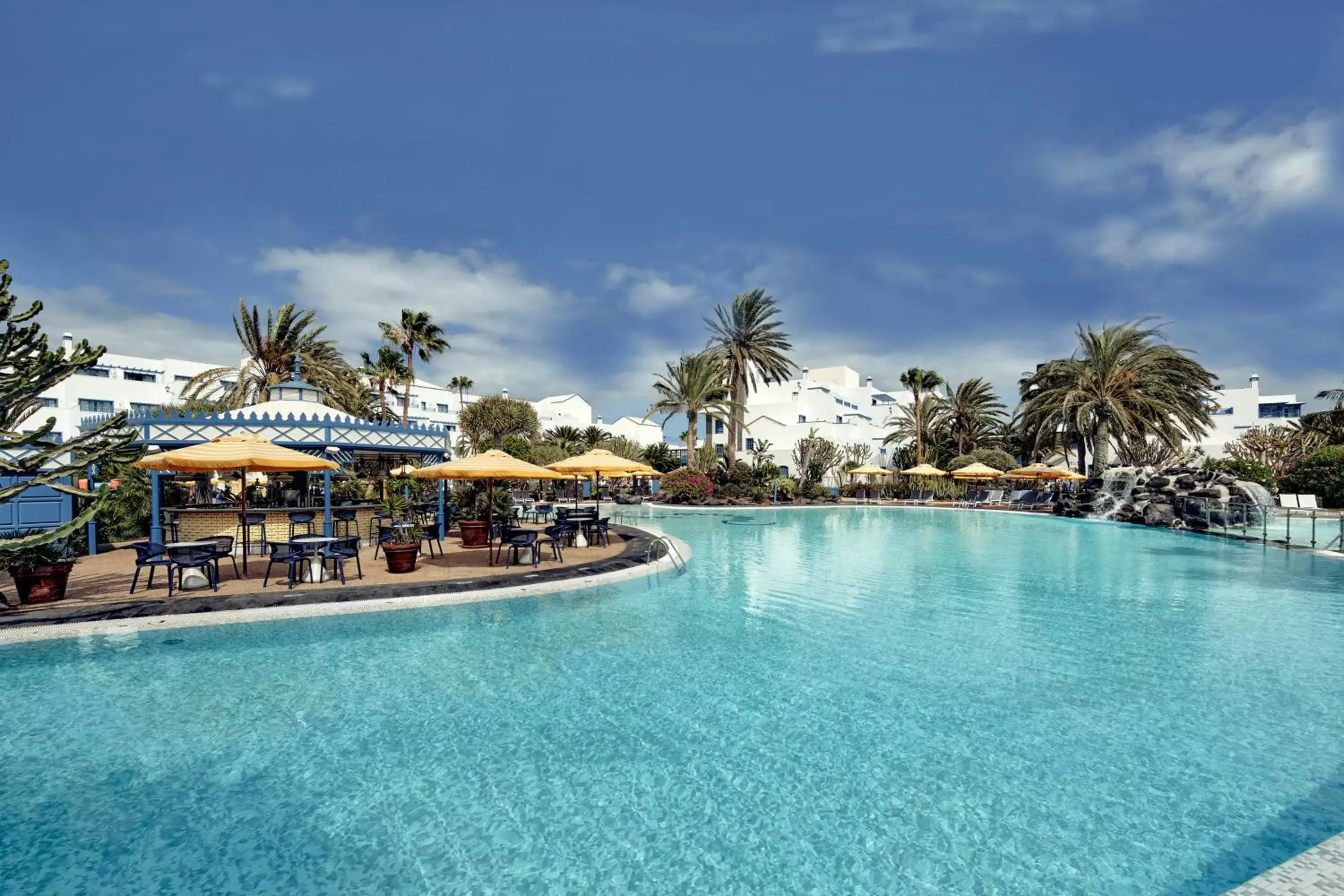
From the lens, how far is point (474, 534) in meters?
16.7

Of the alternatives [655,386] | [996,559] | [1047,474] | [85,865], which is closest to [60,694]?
[85,865]

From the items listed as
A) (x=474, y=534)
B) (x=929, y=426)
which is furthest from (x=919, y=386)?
(x=474, y=534)

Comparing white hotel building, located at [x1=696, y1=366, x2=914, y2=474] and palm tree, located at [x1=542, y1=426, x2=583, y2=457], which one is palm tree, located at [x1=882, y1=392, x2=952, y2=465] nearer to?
white hotel building, located at [x1=696, y1=366, x2=914, y2=474]

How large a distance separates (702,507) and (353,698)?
2925 centimetres

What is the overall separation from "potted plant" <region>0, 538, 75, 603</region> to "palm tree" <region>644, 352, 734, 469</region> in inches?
1218

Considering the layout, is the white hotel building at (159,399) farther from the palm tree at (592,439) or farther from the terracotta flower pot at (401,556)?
the terracotta flower pot at (401,556)

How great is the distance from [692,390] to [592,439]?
10628mm

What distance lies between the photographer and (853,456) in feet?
162

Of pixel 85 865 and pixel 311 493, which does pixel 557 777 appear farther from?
pixel 311 493

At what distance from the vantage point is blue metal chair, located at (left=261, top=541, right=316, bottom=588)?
1086cm

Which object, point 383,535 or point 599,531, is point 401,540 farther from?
point 599,531

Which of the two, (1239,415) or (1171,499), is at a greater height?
(1239,415)

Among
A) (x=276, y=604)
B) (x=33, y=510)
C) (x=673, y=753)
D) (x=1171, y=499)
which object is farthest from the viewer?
(x=1171, y=499)

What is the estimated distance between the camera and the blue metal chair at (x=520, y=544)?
1335cm
